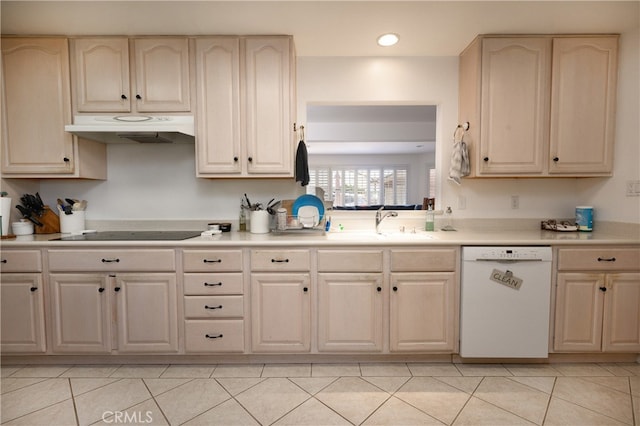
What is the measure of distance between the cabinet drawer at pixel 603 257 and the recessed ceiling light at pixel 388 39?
5.99 ft

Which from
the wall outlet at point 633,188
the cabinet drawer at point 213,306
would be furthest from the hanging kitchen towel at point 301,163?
the wall outlet at point 633,188

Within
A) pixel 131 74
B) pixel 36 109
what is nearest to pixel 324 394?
pixel 131 74

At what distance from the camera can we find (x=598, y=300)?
6.52ft

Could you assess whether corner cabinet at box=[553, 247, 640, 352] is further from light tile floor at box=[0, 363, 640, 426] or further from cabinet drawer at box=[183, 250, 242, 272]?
cabinet drawer at box=[183, 250, 242, 272]

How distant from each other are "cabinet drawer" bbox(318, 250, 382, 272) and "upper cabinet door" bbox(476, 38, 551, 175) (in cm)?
109

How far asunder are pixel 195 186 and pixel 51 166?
97 centimetres

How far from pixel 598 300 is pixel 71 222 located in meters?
3.79

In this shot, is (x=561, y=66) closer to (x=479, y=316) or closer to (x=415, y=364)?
(x=479, y=316)

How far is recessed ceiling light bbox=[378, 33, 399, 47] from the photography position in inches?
86.4

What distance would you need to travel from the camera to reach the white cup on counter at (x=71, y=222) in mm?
2369

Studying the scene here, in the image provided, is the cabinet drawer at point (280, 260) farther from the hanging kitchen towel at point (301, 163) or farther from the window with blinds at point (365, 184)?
the window with blinds at point (365, 184)

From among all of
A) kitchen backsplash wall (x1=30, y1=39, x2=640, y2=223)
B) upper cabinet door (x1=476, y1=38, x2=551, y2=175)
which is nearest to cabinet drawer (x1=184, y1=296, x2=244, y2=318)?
kitchen backsplash wall (x1=30, y1=39, x2=640, y2=223)

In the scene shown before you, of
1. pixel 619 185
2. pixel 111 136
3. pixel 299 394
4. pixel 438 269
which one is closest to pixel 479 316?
pixel 438 269

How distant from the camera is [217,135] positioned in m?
2.23
